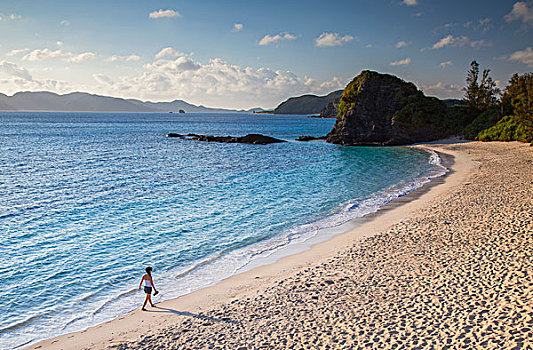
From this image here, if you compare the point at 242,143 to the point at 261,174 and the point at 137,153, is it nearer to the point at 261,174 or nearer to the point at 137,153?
the point at 137,153

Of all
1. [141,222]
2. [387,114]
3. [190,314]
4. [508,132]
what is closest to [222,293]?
[190,314]

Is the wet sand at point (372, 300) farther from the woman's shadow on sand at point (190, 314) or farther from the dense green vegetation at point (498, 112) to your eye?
the dense green vegetation at point (498, 112)

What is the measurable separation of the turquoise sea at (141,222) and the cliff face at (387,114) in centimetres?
2695

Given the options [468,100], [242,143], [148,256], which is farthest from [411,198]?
[468,100]

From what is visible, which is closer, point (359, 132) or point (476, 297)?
point (476, 297)

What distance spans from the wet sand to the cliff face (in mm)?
52643

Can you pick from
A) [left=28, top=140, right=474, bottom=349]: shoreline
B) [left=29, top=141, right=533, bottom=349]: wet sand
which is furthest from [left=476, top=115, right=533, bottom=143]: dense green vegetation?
[left=29, top=141, right=533, bottom=349]: wet sand

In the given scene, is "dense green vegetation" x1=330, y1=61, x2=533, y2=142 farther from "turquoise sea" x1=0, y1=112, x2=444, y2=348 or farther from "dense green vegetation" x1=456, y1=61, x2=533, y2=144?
"turquoise sea" x1=0, y1=112, x2=444, y2=348

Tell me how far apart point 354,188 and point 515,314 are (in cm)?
2064

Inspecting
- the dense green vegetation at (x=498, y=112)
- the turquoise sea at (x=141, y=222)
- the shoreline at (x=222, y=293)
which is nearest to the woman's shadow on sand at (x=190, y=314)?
the shoreline at (x=222, y=293)

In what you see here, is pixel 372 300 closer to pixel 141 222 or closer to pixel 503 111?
pixel 141 222

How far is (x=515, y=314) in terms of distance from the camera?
28.6 ft

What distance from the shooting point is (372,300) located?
1015 centimetres

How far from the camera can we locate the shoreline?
9.30 m
